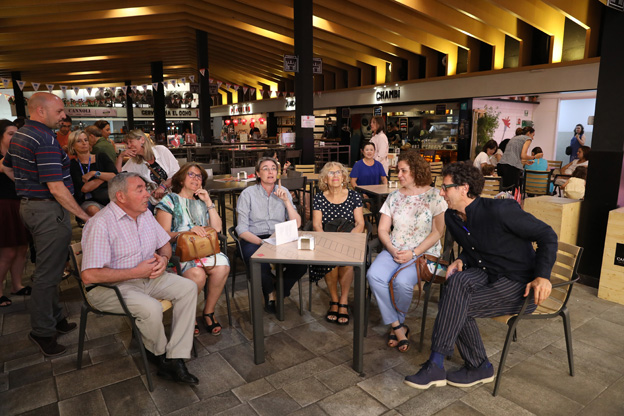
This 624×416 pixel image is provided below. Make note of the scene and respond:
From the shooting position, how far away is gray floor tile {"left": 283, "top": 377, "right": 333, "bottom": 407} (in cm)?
229

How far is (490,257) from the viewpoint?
2432 millimetres

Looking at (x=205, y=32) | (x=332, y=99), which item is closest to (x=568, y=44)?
(x=332, y=99)

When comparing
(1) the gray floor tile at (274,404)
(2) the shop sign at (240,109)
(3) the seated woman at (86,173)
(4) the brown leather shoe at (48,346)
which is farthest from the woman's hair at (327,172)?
(2) the shop sign at (240,109)

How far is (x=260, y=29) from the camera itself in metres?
11.9

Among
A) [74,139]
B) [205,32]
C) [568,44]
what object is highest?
[205,32]

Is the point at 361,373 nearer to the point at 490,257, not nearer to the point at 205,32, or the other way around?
the point at 490,257

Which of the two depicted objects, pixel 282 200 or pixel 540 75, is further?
pixel 540 75

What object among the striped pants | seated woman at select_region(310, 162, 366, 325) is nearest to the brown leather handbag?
seated woman at select_region(310, 162, 366, 325)

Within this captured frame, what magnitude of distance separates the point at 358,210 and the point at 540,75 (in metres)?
9.05

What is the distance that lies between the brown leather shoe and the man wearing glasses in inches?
90.2

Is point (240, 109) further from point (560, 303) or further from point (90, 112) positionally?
point (560, 303)

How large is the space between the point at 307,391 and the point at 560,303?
1.57 meters

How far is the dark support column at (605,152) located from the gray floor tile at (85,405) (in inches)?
165

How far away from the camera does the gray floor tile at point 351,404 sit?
2179 millimetres
